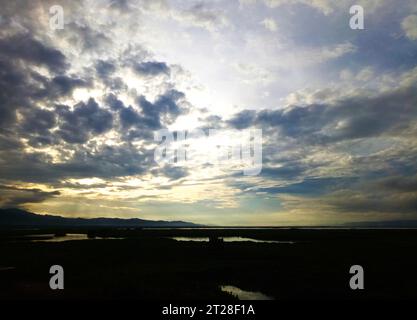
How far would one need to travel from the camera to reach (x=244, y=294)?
2180 cm

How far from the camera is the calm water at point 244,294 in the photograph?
20875 mm

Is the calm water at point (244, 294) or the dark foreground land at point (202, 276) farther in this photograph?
the dark foreground land at point (202, 276)

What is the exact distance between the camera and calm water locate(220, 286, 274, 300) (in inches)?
822

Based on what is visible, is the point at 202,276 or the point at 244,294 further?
the point at 202,276

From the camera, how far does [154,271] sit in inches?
1150

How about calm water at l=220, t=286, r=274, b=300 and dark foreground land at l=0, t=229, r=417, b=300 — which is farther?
dark foreground land at l=0, t=229, r=417, b=300
